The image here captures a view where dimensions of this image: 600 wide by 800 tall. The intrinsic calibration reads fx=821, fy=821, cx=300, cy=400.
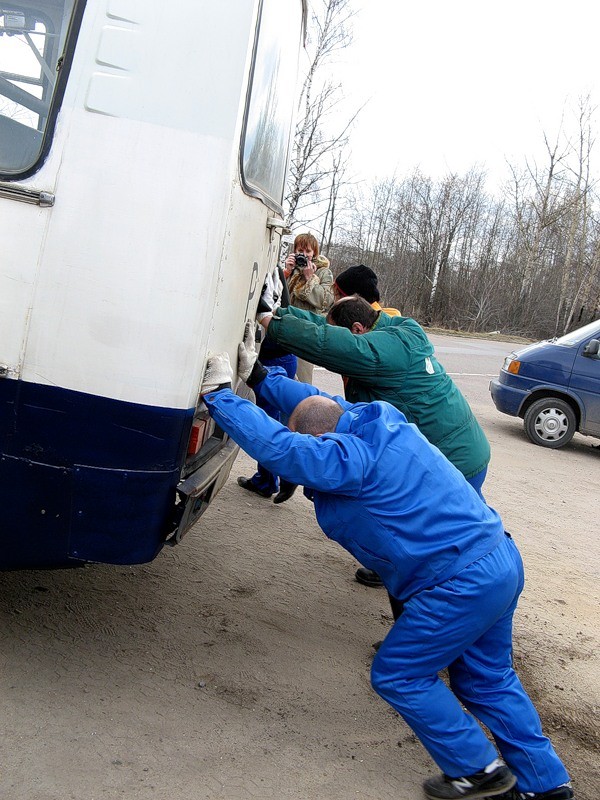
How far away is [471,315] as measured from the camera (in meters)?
35.0

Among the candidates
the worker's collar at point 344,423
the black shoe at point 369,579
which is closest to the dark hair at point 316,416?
the worker's collar at point 344,423

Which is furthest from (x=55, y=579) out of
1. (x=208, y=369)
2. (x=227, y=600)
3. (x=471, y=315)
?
(x=471, y=315)

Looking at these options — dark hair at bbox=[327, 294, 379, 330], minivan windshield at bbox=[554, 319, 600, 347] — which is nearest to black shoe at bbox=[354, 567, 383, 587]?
dark hair at bbox=[327, 294, 379, 330]

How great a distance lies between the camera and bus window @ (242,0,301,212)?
3.05 metres

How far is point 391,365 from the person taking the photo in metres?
4.03

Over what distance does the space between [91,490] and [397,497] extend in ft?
3.45

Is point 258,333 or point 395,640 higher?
point 258,333

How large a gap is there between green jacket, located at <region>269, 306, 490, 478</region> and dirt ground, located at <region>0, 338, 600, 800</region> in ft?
3.54

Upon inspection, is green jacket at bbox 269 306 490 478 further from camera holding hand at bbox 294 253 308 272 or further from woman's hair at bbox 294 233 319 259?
woman's hair at bbox 294 233 319 259

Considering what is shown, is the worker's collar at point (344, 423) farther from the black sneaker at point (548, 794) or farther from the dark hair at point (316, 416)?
the black sneaker at point (548, 794)

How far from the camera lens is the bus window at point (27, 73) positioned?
2670 millimetres

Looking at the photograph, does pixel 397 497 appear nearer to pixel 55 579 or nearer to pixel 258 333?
pixel 258 333

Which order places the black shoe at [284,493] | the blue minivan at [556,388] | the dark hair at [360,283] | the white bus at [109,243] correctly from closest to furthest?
the white bus at [109,243], the dark hair at [360,283], the black shoe at [284,493], the blue minivan at [556,388]

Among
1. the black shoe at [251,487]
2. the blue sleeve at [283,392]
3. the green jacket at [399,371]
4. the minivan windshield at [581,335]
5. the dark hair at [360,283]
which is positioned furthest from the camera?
the minivan windshield at [581,335]
